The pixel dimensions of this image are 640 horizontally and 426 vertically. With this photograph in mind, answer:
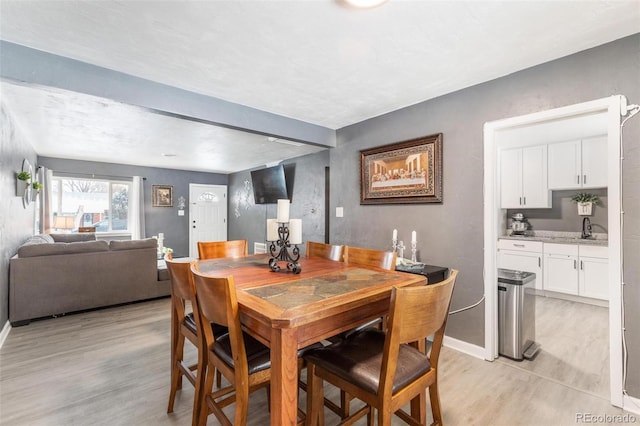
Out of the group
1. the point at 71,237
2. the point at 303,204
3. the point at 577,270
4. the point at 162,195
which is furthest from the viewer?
the point at 162,195

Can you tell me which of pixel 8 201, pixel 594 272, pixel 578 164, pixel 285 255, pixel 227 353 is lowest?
pixel 594 272

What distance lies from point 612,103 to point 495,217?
1030mm

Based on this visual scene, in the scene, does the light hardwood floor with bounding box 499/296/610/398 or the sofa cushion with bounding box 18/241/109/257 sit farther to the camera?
the sofa cushion with bounding box 18/241/109/257

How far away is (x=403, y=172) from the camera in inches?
122

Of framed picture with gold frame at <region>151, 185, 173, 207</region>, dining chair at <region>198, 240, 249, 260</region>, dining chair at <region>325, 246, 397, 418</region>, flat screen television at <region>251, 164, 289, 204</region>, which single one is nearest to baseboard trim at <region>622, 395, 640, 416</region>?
dining chair at <region>325, 246, 397, 418</region>

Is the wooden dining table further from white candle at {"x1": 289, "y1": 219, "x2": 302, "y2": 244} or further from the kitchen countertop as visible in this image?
the kitchen countertop

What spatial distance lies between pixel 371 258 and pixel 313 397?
1.03m

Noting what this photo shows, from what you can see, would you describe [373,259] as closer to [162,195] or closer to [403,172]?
[403,172]

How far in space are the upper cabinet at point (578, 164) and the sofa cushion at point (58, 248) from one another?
6.41 metres

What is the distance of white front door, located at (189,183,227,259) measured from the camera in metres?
7.30

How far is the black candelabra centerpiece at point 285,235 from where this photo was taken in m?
1.90

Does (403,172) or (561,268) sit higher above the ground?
(403,172)

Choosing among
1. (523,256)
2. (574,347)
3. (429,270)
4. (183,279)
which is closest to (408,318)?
(183,279)

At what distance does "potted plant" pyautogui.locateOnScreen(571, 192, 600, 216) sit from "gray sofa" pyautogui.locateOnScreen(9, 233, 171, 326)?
6.01 meters
